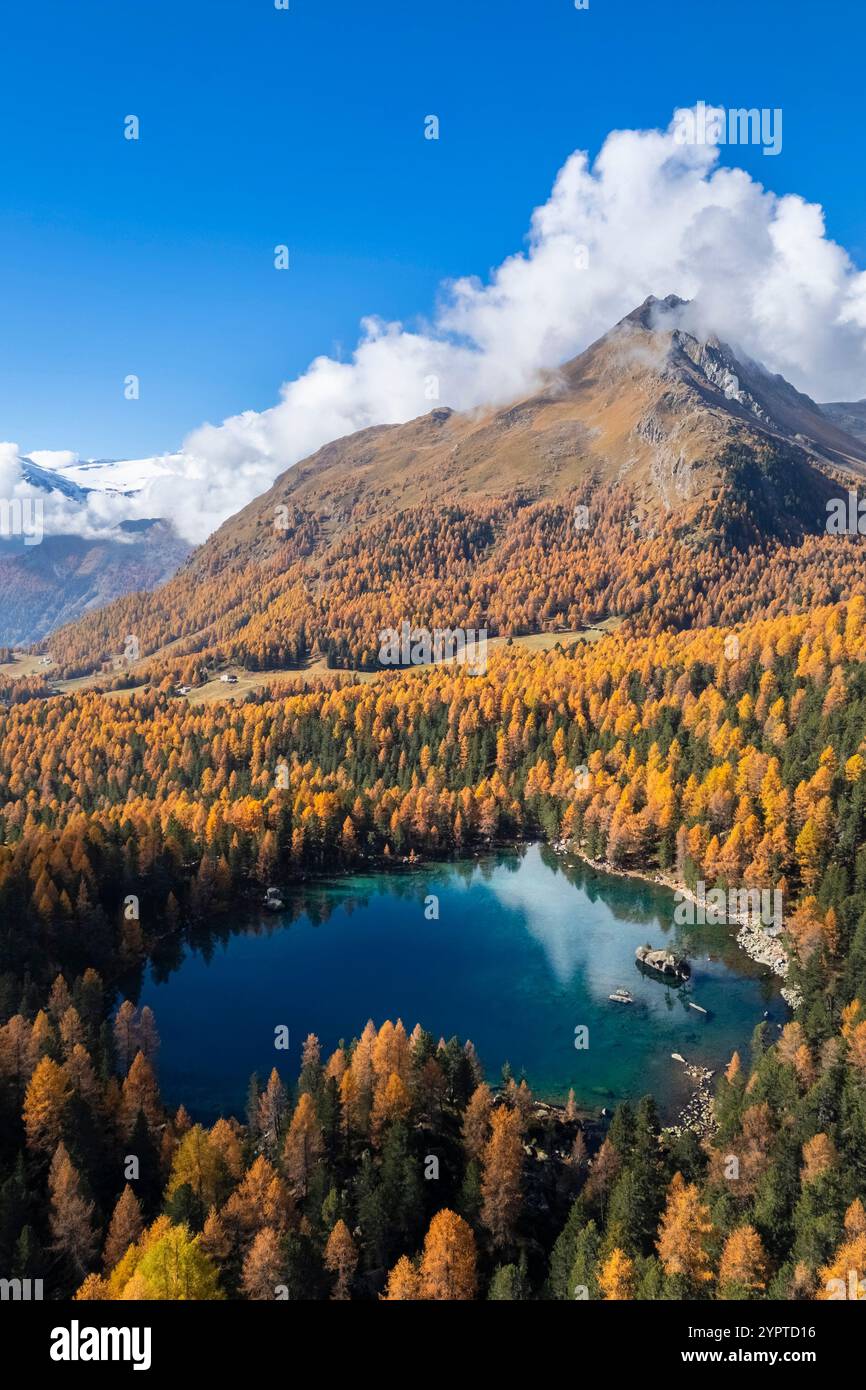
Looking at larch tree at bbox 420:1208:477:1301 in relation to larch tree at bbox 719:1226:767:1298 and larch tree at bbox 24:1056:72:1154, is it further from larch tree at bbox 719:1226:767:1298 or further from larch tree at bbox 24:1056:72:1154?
larch tree at bbox 24:1056:72:1154

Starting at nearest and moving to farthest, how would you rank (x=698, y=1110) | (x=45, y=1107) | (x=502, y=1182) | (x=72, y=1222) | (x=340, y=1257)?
(x=340, y=1257) → (x=72, y=1222) → (x=502, y=1182) → (x=45, y=1107) → (x=698, y=1110)

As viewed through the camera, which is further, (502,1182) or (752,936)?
(752,936)

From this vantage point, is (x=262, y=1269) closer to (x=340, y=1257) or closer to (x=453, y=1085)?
(x=340, y=1257)

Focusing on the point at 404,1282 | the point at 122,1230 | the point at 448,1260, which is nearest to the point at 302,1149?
the point at 122,1230

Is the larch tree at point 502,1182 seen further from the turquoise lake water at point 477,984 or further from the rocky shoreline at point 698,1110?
the turquoise lake water at point 477,984

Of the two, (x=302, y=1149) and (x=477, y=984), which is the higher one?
(x=302, y=1149)
